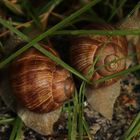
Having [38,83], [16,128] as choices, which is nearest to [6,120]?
[16,128]

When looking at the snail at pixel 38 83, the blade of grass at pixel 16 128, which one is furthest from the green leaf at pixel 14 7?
the blade of grass at pixel 16 128

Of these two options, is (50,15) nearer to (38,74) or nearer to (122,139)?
(38,74)

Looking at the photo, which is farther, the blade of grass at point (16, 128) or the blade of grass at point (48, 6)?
the blade of grass at point (48, 6)

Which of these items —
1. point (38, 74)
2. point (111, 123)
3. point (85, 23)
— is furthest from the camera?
point (85, 23)

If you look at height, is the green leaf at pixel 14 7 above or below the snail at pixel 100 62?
above

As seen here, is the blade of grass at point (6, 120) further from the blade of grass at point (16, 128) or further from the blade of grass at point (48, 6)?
the blade of grass at point (48, 6)

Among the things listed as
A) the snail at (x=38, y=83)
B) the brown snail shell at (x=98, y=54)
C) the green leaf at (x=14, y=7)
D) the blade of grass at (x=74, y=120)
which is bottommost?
the blade of grass at (x=74, y=120)

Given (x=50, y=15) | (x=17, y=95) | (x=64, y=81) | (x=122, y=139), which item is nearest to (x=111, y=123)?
(x=122, y=139)

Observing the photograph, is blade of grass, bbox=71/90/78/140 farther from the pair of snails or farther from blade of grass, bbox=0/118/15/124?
blade of grass, bbox=0/118/15/124
